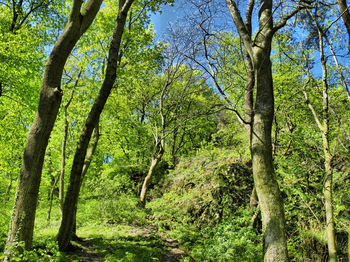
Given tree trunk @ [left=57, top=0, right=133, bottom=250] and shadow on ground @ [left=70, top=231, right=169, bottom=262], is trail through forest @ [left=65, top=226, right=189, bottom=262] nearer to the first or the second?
shadow on ground @ [left=70, top=231, right=169, bottom=262]

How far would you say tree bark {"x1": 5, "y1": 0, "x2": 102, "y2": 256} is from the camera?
128 inches

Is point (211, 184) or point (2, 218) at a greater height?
point (211, 184)

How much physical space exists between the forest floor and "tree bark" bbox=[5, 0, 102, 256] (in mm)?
2227

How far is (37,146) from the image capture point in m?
3.45

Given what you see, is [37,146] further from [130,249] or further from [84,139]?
[130,249]

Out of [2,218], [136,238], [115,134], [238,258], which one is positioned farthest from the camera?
[115,134]

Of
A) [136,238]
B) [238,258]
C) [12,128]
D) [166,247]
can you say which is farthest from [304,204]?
[12,128]

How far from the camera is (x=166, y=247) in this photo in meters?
7.27

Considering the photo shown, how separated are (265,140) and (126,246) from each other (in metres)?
5.41

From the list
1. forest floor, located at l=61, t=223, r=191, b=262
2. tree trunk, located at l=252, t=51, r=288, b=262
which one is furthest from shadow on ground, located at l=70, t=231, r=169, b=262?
tree trunk, located at l=252, t=51, r=288, b=262

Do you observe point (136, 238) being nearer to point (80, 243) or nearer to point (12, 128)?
point (80, 243)

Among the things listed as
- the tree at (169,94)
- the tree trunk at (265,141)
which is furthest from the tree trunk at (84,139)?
the tree at (169,94)

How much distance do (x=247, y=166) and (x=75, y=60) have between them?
930 centimetres

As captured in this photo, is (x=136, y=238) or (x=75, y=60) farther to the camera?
(x=75, y=60)
